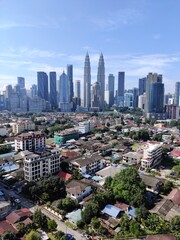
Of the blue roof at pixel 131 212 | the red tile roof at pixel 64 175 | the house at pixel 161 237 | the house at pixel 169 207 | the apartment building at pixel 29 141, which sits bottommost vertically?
the house at pixel 169 207

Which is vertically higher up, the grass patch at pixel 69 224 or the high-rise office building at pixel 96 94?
the high-rise office building at pixel 96 94

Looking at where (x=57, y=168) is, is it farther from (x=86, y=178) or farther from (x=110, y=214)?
(x=110, y=214)

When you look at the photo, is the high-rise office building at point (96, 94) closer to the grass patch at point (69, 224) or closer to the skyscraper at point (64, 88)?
the skyscraper at point (64, 88)

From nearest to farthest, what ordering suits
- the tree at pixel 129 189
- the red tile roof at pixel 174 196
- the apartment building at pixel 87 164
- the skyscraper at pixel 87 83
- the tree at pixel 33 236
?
the tree at pixel 33 236 → the tree at pixel 129 189 → the red tile roof at pixel 174 196 → the apartment building at pixel 87 164 → the skyscraper at pixel 87 83

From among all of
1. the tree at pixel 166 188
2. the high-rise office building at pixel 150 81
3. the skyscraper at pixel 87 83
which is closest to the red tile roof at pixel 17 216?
the tree at pixel 166 188

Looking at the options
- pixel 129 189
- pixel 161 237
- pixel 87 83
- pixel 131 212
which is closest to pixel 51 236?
pixel 131 212

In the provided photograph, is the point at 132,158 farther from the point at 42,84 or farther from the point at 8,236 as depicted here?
the point at 42,84
